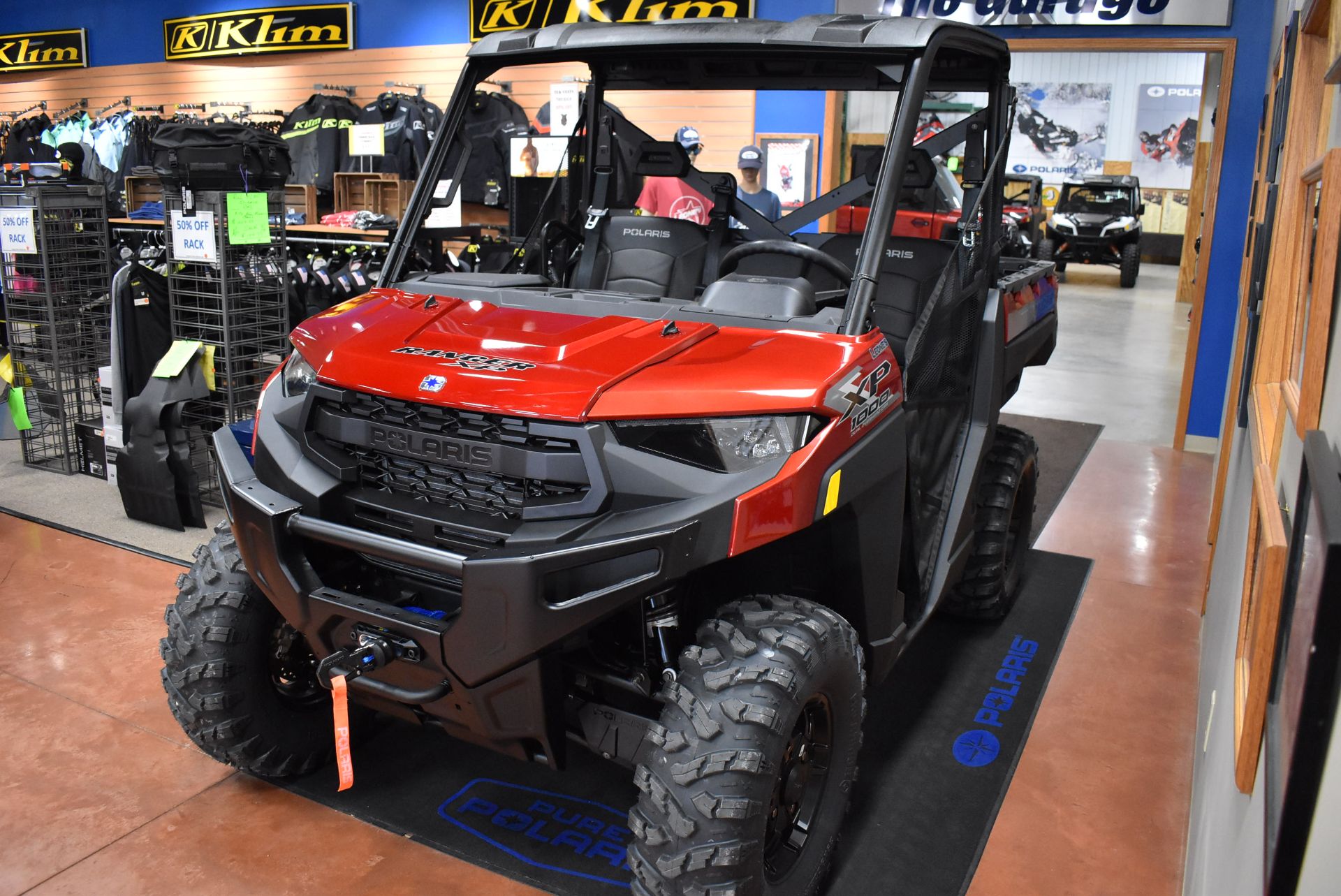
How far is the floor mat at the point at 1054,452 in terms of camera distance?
5500mm

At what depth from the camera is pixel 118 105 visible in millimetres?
11703

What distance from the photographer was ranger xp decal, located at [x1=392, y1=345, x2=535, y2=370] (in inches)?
86.4

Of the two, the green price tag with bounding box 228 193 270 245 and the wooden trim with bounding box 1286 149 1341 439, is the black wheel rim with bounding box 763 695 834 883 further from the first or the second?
the green price tag with bounding box 228 193 270 245

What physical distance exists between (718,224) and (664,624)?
5.56ft

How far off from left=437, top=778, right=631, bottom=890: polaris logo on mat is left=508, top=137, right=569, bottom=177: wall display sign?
17.7ft

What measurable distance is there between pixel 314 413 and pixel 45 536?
2.94 m

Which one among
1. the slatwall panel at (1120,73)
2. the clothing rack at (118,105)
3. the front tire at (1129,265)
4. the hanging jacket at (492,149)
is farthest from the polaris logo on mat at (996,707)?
the slatwall panel at (1120,73)

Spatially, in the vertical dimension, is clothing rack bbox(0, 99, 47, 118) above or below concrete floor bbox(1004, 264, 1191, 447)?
above

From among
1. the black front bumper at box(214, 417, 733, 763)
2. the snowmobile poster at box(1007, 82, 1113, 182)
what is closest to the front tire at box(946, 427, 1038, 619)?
the black front bumper at box(214, 417, 733, 763)

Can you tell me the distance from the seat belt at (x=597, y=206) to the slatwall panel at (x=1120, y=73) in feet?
56.8

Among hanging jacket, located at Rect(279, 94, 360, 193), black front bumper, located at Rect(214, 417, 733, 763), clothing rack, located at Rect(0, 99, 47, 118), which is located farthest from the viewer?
clothing rack, located at Rect(0, 99, 47, 118)

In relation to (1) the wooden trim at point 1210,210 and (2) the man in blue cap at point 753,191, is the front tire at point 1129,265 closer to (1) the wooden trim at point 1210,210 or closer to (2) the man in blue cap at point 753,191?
(1) the wooden trim at point 1210,210

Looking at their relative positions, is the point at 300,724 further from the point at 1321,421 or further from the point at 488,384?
the point at 1321,421

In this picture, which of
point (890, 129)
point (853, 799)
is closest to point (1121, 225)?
point (890, 129)
